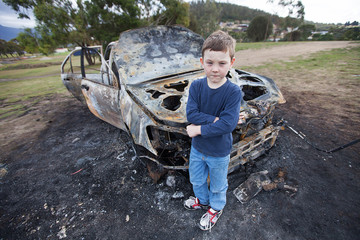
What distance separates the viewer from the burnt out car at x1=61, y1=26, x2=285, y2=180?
192 centimetres

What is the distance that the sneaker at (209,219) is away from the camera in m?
1.73

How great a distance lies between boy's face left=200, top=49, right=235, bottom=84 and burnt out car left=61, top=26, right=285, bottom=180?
2.22 feet

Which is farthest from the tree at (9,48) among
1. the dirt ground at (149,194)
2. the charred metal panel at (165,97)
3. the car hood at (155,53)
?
the charred metal panel at (165,97)

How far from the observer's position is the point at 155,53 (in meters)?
2.92

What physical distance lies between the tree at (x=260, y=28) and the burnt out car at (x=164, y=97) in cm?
3493

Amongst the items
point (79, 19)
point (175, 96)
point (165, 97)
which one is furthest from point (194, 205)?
point (79, 19)

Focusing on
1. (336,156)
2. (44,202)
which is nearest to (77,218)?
(44,202)

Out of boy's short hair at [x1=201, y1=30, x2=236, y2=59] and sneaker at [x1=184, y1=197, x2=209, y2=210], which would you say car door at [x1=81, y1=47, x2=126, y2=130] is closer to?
sneaker at [x1=184, y1=197, x2=209, y2=210]

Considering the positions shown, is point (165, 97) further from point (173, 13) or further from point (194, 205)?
point (173, 13)

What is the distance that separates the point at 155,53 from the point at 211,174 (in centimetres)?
232

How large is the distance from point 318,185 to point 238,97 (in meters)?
2.02

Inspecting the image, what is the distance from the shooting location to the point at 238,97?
124 centimetres

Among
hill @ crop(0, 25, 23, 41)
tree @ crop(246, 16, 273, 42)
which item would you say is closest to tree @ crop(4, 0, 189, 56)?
hill @ crop(0, 25, 23, 41)

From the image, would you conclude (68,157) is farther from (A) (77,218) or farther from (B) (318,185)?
(B) (318,185)
